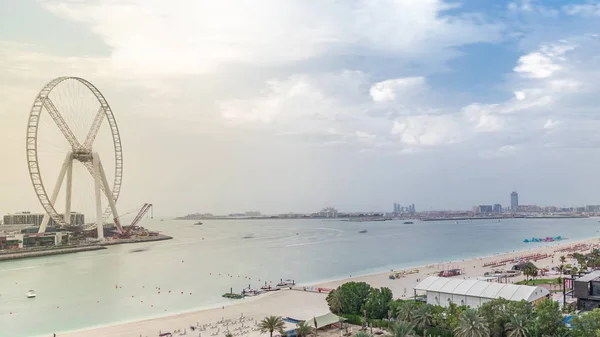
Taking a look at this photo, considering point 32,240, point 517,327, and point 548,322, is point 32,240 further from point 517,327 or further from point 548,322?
point 548,322

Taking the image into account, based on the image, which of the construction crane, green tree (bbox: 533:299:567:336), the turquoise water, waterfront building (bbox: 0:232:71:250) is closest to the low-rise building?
green tree (bbox: 533:299:567:336)

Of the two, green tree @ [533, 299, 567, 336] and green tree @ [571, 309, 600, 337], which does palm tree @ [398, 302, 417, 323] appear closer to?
green tree @ [533, 299, 567, 336]

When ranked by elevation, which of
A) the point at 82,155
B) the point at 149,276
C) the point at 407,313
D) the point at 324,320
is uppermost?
the point at 82,155

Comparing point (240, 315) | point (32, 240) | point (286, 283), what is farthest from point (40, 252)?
point (240, 315)

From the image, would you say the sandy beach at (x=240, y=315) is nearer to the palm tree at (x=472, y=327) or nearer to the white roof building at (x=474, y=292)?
the white roof building at (x=474, y=292)

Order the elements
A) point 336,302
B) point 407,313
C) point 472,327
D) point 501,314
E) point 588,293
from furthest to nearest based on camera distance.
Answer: point 336,302 → point 588,293 → point 407,313 → point 501,314 → point 472,327

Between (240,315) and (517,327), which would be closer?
(517,327)

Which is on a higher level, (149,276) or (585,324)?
(585,324)
